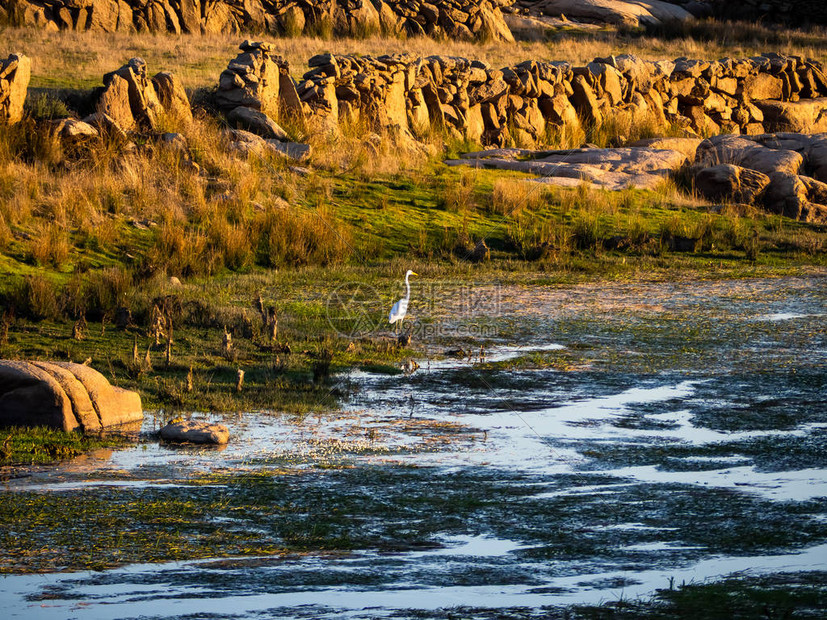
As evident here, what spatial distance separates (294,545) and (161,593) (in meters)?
0.95

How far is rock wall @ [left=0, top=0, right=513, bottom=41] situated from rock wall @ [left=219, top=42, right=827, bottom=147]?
737cm

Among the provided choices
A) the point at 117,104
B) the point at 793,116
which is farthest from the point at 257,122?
the point at 793,116

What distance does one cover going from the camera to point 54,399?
8.14m

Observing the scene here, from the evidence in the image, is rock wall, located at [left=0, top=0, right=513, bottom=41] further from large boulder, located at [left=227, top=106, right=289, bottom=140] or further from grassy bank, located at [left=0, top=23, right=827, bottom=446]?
large boulder, located at [left=227, top=106, right=289, bottom=140]

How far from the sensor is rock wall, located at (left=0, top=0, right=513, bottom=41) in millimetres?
27328

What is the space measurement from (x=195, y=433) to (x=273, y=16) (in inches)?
992

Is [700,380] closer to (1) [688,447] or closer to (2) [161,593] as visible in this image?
(1) [688,447]

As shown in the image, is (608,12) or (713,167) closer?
(713,167)

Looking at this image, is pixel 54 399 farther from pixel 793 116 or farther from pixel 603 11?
pixel 603 11

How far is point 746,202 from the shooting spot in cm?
2194

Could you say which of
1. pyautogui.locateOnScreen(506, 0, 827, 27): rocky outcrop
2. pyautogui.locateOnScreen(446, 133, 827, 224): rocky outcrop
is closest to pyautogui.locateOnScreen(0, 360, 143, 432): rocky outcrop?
pyautogui.locateOnScreen(446, 133, 827, 224): rocky outcrop

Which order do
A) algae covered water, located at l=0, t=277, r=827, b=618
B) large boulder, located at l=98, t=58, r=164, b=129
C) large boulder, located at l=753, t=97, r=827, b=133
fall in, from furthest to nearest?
1. large boulder, located at l=753, t=97, r=827, b=133
2. large boulder, located at l=98, t=58, r=164, b=129
3. algae covered water, located at l=0, t=277, r=827, b=618

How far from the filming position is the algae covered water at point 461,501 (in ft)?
17.3

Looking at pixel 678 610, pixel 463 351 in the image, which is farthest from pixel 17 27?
pixel 678 610
